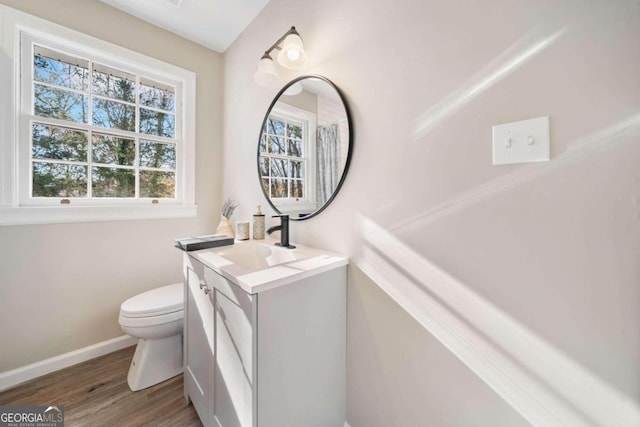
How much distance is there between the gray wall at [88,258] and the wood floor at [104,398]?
192 mm

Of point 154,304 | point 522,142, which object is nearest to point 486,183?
point 522,142

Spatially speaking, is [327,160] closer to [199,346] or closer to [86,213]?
[199,346]

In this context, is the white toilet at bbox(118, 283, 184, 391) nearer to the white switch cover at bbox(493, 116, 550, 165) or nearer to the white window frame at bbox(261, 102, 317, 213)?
the white window frame at bbox(261, 102, 317, 213)

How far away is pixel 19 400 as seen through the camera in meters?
1.35

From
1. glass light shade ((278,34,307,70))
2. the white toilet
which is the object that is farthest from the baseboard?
glass light shade ((278,34,307,70))

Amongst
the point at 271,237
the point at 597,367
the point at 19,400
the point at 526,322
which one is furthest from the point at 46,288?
the point at 597,367

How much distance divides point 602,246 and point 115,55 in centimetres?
277

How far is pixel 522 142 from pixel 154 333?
76.4 inches

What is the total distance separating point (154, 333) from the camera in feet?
4.63

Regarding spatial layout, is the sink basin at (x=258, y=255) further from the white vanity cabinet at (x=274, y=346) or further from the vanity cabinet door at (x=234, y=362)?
the vanity cabinet door at (x=234, y=362)

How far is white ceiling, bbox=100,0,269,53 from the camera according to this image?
5.53 ft

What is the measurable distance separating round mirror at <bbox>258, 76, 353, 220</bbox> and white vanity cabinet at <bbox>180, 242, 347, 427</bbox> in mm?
434

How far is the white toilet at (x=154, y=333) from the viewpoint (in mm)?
1390

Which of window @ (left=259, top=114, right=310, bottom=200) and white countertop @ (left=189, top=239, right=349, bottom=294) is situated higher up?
window @ (left=259, top=114, right=310, bottom=200)
